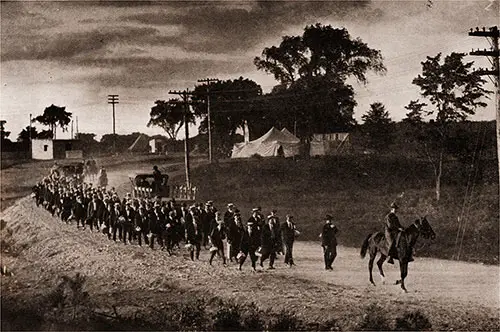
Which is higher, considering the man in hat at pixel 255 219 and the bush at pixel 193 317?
the man in hat at pixel 255 219

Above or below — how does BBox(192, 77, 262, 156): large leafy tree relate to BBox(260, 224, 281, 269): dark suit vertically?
above

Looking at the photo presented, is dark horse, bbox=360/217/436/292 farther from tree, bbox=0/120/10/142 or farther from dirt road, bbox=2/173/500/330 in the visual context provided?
tree, bbox=0/120/10/142

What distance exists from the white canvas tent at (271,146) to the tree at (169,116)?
27.9 inches

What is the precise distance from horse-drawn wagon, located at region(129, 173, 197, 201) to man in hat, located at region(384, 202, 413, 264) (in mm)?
2307

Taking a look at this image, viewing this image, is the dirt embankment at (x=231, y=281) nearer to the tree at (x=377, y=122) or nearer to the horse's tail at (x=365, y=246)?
the horse's tail at (x=365, y=246)

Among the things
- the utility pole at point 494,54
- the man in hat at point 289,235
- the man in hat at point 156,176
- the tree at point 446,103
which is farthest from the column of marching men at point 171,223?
the utility pole at point 494,54

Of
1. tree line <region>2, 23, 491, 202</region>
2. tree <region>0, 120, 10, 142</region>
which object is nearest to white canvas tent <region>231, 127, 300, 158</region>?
tree line <region>2, 23, 491, 202</region>

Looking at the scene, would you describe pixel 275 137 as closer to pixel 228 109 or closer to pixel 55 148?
pixel 228 109

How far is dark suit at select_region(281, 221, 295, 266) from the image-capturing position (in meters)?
7.36

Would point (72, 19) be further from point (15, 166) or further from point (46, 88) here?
point (15, 166)

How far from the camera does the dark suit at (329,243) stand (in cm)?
723

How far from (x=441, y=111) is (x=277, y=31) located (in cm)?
209

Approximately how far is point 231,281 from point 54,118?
2700mm

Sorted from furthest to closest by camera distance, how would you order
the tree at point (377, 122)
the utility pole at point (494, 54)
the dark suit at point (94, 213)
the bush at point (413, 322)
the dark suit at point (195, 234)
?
the dark suit at point (94, 213) < the dark suit at point (195, 234) < the tree at point (377, 122) < the utility pole at point (494, 54) < the bush at point (413, 322)
